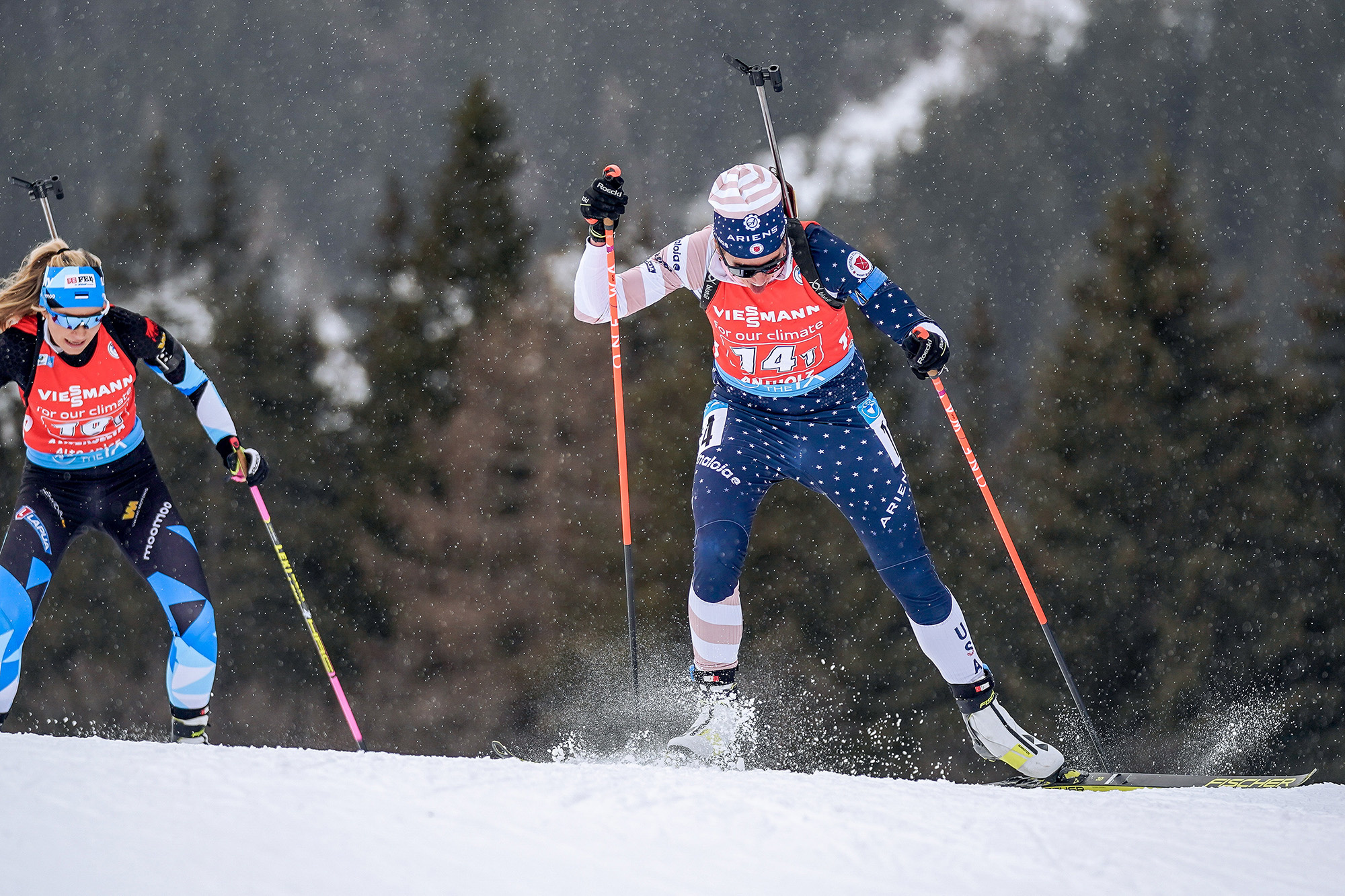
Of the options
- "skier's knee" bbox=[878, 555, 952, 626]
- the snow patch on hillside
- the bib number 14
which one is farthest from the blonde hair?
the snow patch on hillside

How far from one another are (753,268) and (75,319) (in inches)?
107

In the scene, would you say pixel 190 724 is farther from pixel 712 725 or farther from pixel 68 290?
pixel 712 725

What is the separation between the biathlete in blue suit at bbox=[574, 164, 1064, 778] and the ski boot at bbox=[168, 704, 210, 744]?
204 cm

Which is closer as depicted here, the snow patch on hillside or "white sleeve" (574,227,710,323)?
"white sleeve" (574,227,710,323)

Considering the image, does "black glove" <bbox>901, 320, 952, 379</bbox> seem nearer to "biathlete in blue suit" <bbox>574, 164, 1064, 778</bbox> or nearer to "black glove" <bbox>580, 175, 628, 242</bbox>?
"biathlete in blue suit" <bbox>574, 164, 1064, 778</bbox>

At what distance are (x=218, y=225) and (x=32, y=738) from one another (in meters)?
23.5

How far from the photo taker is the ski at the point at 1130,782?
183 inches

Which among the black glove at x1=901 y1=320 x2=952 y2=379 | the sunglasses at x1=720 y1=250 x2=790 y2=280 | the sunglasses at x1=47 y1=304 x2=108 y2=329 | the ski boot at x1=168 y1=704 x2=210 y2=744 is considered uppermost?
the sunglasses at x1=47 y1=304 x2=108 y2=329

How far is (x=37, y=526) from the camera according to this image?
4609 mm

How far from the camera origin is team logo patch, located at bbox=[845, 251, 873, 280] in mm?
4414

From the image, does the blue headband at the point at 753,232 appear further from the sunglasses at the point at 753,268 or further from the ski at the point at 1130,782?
the ski at the point at 1130,782

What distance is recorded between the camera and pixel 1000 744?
4621mm

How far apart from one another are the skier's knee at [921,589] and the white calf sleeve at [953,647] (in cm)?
3

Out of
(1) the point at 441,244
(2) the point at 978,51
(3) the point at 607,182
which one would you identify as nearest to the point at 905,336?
(3) the point at 607,182
